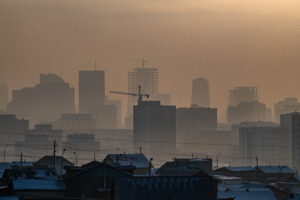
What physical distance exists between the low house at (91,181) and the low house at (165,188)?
662 centimetres

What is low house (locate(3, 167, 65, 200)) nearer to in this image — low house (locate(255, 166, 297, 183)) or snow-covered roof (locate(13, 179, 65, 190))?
snow-covered roof (locate(13, 179, 65, 190))

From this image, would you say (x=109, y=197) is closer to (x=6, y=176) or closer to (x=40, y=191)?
(x=40, y=191)

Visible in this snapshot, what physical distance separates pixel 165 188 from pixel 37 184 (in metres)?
12.2

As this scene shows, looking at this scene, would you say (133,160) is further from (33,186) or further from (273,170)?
(33,186)

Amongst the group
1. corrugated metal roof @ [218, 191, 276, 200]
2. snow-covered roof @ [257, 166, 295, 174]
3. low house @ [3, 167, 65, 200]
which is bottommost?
corrugated metal roof @ [218, 191, 276, 200]

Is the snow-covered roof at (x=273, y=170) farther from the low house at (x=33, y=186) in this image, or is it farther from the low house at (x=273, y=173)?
the low house at (x=33, y=186)

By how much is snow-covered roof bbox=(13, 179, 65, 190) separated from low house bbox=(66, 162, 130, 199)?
3.88ft

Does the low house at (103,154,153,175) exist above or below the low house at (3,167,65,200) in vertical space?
above

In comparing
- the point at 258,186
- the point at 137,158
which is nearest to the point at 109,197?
the point at 258,186

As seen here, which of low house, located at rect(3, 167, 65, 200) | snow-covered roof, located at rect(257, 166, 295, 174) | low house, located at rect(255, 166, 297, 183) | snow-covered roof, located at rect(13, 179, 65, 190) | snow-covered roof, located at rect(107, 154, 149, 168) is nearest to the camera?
low house, located at rect(3, 167, 65, 200)

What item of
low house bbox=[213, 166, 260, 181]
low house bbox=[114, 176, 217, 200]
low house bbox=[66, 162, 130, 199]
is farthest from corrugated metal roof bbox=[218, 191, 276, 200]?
low house bbox=[213, 166, 260, 181]

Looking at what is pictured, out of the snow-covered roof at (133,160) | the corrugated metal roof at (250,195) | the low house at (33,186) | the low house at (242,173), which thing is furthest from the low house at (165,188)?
the low house at (242,173)

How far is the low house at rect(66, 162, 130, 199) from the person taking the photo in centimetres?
5978

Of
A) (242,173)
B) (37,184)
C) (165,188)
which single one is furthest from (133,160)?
(165,188)
